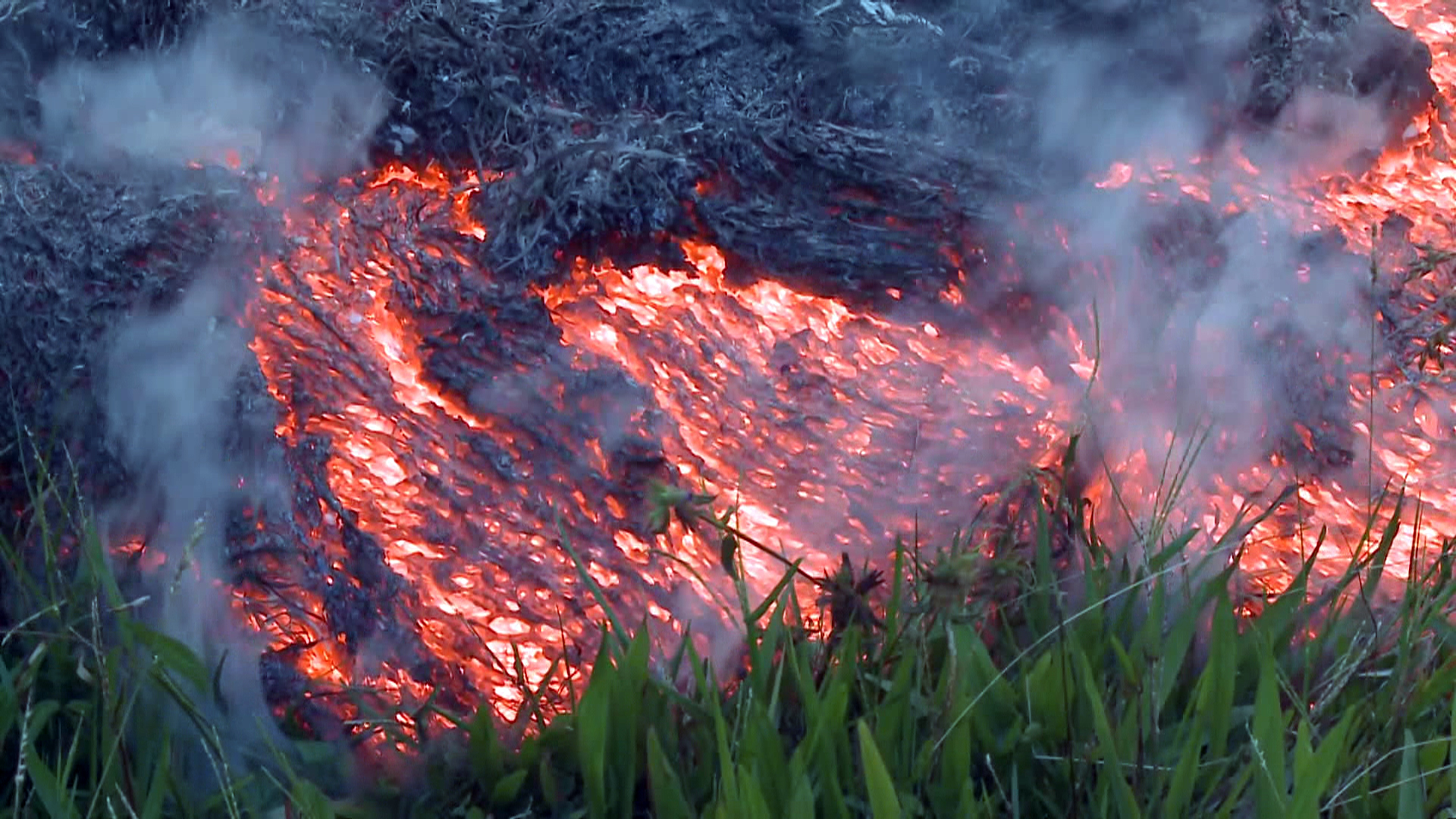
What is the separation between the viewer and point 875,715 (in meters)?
1.56

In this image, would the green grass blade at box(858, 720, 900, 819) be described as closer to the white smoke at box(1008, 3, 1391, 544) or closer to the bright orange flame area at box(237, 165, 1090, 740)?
the bright orange flame area at box(237, 165, 1090, 740)

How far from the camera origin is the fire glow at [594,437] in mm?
1763

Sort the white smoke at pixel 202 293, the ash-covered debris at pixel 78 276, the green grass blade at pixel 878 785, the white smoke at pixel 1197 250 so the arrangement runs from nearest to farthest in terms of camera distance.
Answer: the green grass blade at pixel 878 785, the white smoke at pixel 202 293, the ash-covered debris at pixel 78 276, the white smoke at pixel 1197 250

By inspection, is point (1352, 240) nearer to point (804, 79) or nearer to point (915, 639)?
point (804, 79)

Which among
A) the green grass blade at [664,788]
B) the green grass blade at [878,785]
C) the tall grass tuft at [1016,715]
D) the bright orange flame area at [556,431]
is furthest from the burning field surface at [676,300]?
the green grass blade at [878,785]

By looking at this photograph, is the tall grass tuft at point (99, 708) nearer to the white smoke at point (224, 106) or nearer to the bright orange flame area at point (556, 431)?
the bright orange flame area at point (556, 431)

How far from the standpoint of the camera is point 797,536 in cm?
187

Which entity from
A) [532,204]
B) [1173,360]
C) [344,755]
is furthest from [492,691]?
[1173,360]

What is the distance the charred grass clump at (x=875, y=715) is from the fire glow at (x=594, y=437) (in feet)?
0.38

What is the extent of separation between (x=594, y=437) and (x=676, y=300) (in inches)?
10.8

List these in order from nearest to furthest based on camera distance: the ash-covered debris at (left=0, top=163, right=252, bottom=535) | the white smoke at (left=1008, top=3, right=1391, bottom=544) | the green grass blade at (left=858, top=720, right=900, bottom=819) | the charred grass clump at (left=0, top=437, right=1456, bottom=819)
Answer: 1. the green grass blade at (left=858, top=720, right=900, bottom=819)
2. the charred grass clump at (left=0, top=437, right=1456, bottom=819)
3. the ash-covered debris at (left=0, top=163, right=252, bottom=535)
4. the white smoke at (left=1008, top=3, right=1391, bottom=544)

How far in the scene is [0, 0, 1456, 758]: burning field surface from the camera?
180 cm

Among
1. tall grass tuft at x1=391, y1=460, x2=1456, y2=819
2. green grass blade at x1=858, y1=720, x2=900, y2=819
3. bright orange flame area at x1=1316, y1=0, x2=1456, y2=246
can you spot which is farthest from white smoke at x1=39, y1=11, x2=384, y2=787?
bright orange flame area at x1=1316, y1=0, x2=1456, y2=246

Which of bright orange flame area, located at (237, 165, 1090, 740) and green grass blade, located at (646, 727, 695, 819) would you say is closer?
green grass blade, located at (646, 727, 695, 819)
